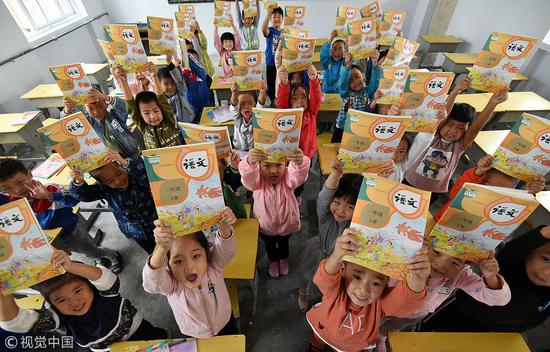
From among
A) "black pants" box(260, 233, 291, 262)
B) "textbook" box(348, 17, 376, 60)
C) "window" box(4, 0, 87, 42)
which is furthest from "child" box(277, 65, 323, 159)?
"window" box(4, 0, 87, 42)

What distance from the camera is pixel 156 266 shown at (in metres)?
1.25

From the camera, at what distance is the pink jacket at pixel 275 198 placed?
188cm

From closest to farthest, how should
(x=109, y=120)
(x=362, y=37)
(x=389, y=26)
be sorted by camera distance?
(x=109, y=120)
(x=362, y=37)
(x=389, y=26)

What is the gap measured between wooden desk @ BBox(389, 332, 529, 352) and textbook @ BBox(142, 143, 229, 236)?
1.13 m

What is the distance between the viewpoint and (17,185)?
1.82 metres

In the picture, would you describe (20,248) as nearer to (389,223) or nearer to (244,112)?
(389,223)

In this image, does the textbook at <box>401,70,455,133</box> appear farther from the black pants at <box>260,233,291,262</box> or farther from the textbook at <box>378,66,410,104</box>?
the black pants at <box>260,233,291,262</box>

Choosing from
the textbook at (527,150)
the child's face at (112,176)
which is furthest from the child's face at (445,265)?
the child's face at (112,176)

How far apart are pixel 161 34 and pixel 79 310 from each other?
2.79 meters

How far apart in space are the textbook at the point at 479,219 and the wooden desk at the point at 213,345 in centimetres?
104

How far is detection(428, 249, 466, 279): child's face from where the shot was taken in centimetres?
140

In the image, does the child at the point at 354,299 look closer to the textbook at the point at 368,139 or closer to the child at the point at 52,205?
the textbook at the point at 368,139

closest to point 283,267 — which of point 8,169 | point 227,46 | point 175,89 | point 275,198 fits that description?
point 275,198

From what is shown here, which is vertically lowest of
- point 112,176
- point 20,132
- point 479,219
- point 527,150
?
point 20,132
